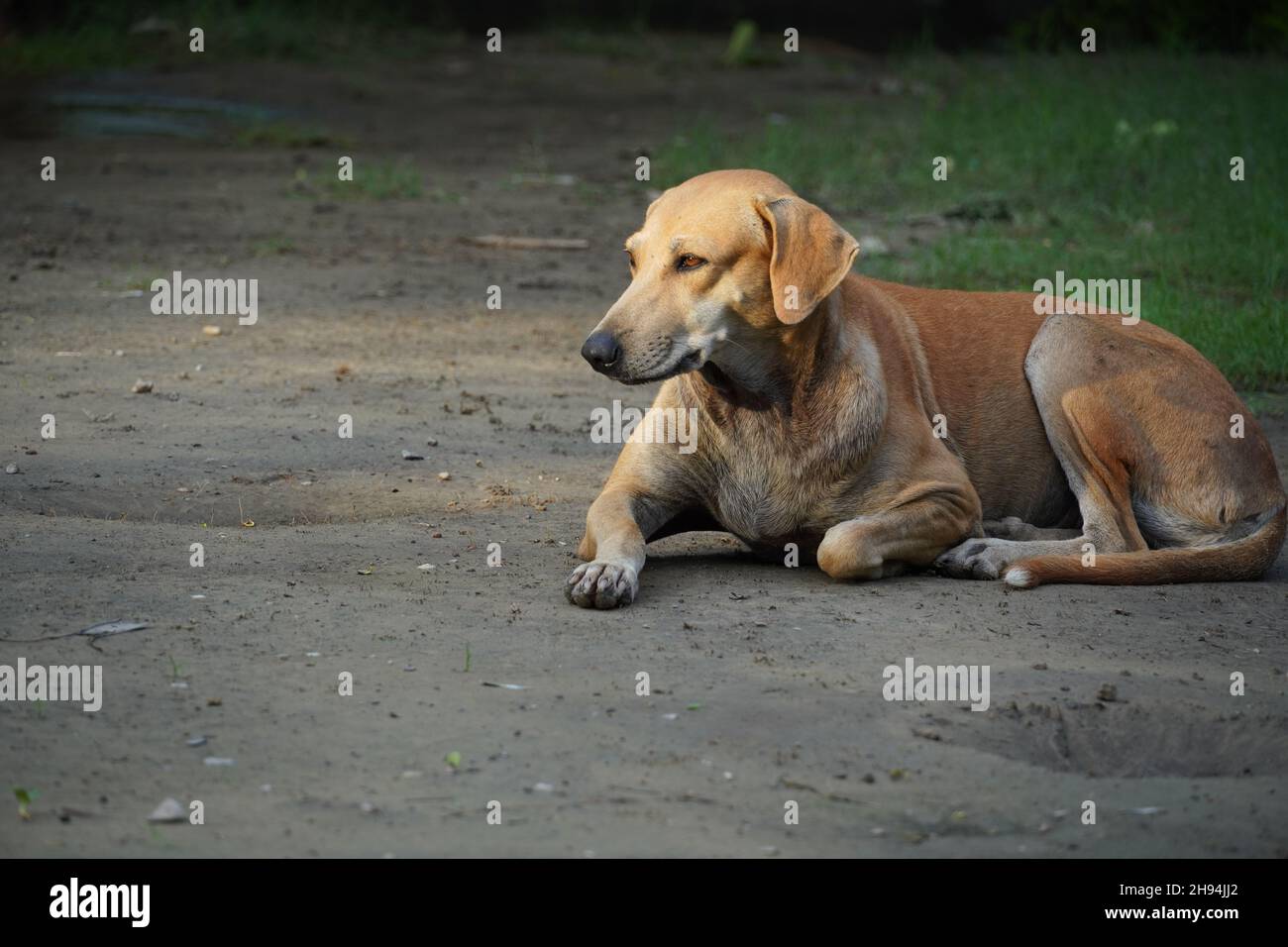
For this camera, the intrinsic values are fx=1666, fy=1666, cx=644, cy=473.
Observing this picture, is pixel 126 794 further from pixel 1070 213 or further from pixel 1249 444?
pixel 1070 213

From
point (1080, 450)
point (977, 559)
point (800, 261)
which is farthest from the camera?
point (1080, 450)

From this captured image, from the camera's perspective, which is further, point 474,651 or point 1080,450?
point 1080,450

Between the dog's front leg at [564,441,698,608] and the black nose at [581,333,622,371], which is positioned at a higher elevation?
the black nose at [581,333,622,371]

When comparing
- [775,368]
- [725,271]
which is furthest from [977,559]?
[725,271]

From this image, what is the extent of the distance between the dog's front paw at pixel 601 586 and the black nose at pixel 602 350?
0.60 m

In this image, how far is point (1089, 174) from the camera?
475 inches

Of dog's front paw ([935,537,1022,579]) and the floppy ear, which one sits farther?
dog's front paw ([935,537,1022,579])

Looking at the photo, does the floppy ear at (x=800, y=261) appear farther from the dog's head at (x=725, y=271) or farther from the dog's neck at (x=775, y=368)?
the dog's neck at (x=775, y=368)

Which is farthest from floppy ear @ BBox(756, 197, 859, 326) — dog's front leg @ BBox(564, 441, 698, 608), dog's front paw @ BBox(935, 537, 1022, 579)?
dog's front paw @ BBox(935, 537, 1022, 579)

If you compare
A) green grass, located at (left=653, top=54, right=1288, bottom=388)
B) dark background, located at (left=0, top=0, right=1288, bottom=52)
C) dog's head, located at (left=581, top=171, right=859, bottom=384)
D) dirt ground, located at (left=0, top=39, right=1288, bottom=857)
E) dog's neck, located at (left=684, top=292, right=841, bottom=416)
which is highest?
dark background, located at (left=0, top=0, right=1288, bottom=52)

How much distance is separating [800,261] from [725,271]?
22 cm

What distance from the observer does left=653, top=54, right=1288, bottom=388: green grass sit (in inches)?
369

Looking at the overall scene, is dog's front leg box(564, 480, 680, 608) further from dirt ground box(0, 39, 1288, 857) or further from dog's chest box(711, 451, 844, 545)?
dog's chest box(711, 451, 844, 545)

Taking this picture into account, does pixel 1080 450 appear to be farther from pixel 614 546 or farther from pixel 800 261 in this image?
pixel 614 546
